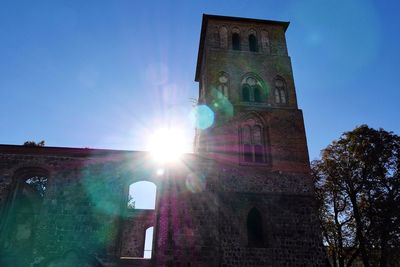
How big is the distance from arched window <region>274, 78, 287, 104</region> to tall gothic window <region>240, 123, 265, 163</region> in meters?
2.24

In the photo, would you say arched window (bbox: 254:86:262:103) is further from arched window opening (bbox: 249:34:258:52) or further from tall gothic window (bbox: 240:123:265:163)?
arched window opening (bbox: 249:34:258:52)

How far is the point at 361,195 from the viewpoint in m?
19.7

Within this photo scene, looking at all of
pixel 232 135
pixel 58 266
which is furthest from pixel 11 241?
pixel 232 135

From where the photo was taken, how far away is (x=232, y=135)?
1538cm

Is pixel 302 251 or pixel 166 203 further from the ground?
pixel 166 203

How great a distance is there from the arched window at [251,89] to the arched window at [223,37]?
286cm

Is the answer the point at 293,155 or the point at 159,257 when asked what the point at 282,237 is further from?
the point at 159,257

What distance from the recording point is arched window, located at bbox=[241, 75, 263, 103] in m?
17.0

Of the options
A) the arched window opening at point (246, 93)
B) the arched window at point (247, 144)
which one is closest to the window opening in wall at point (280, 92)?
the arched window opening at point (246, 93)

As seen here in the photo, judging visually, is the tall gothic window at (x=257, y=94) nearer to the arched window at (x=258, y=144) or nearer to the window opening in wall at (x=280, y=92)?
the window opening in wall at (x=280, y=92)

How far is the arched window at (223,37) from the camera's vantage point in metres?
18.8

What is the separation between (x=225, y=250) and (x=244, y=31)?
13.7 m

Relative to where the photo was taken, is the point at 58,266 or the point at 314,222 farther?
the point at 314,222

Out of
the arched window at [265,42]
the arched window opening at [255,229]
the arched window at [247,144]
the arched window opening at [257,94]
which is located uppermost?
the arched window at [265,42]
